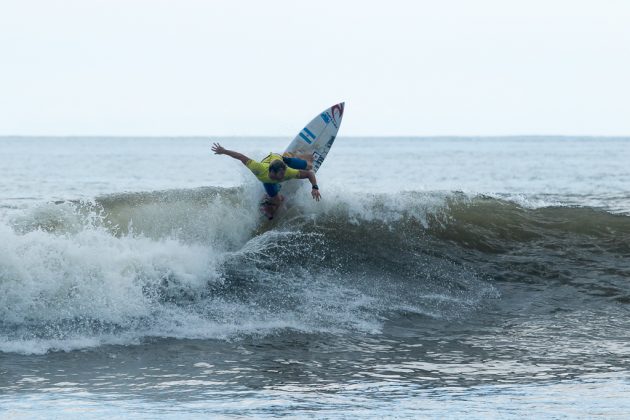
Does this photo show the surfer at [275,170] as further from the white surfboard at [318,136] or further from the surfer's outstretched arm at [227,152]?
the white surfboard at [318,136]

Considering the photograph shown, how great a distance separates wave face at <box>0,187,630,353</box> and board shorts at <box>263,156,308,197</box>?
1.64 ft

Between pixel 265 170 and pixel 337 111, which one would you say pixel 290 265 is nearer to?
pixel 265 170

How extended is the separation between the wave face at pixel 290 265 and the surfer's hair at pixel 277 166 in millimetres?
1029

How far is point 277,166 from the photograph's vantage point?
11.9m

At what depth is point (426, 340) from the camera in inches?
350

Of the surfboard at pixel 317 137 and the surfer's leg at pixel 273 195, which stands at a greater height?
the surfboard at pixel 317 137

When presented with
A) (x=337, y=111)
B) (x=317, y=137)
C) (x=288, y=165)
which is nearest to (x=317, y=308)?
(x=288, y=165)

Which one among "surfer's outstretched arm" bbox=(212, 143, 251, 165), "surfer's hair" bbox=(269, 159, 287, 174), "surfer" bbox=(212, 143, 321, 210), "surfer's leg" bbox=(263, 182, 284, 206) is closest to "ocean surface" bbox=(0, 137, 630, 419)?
"surfer's leg" bbox=(263, 182, 284, 206)

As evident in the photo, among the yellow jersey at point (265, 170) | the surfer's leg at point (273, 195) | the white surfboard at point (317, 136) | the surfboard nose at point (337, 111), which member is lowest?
the surfer's leg at point (273, 195)

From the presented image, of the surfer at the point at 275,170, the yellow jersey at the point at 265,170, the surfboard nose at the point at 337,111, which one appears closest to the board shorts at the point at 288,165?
the surfer at the point at 275,170

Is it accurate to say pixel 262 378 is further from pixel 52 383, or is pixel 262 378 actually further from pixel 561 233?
pixel 561 233

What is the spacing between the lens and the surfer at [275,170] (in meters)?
11.7

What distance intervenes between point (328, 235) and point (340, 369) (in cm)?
544

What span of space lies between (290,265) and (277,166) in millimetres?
1548
